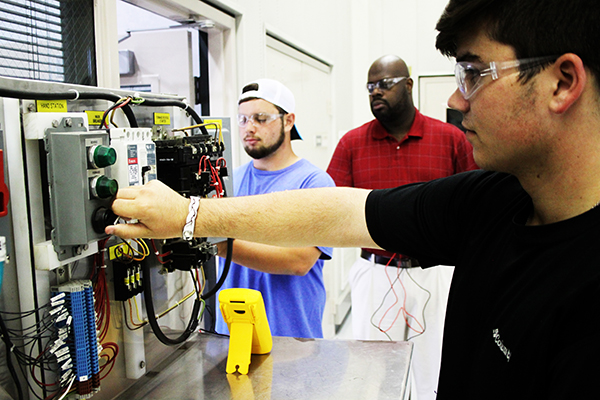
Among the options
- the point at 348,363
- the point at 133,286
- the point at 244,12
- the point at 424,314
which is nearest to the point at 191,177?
the point at 133,286

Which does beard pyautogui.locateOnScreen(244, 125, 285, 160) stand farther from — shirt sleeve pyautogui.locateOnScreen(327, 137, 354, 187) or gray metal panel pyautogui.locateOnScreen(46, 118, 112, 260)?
gray metal panel pyautogui.locateOnScreen(46, 118, 112, 260)

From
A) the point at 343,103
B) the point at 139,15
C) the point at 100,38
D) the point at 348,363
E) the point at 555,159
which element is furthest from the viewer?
the point at 343,103

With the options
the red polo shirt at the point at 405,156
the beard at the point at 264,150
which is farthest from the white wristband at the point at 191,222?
the red polo shirt at the point at 405,156

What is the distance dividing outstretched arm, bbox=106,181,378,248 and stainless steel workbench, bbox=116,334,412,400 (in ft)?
1.07

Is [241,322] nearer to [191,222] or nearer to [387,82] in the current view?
[191,222]

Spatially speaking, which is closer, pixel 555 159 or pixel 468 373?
pixel 555 159

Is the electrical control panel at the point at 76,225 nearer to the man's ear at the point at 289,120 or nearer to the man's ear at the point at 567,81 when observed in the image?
the man's ear at the point at 567,81

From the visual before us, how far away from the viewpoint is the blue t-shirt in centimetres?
176

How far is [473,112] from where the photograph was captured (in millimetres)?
921

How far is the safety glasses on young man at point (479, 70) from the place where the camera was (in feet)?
2.71

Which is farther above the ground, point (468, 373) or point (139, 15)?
point (139, 15)

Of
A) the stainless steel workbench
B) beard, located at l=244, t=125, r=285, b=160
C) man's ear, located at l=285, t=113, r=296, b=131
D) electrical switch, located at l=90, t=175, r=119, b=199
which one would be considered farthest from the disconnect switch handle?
man's ear, located at l=285, t=113, r=296, b=131

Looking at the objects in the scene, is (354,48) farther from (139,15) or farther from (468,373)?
(468,373)

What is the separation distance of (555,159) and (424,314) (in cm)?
189
